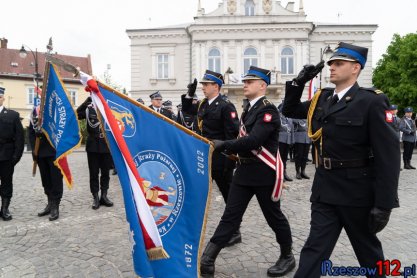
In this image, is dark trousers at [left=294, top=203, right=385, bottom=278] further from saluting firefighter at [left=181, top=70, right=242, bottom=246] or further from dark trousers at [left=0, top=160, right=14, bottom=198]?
dark trousers at [left=0, top=160, right=14, bottom=198]

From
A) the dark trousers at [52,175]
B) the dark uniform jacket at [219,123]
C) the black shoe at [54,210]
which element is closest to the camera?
the dark uniform jacket at [219,123]

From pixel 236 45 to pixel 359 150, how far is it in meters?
28.2

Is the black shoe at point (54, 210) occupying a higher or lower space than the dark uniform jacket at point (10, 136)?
lower

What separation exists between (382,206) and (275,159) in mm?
1374

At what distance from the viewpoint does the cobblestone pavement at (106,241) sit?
4035 mm

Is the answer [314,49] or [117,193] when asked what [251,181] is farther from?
[314,49]

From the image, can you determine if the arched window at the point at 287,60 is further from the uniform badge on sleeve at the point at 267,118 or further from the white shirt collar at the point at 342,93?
the white shirt collar at the point at 342,93

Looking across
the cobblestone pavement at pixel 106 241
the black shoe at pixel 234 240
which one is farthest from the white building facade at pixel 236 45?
the black shoe at pixel 234 240

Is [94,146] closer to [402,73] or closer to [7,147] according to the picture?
[7,147]

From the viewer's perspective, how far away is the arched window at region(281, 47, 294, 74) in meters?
29.9

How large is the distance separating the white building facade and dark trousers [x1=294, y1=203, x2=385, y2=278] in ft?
87.0

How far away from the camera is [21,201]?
24.5 feet

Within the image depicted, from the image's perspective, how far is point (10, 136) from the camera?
612 centimetres

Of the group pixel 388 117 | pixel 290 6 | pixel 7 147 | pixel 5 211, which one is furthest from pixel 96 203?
pixel 290 6
